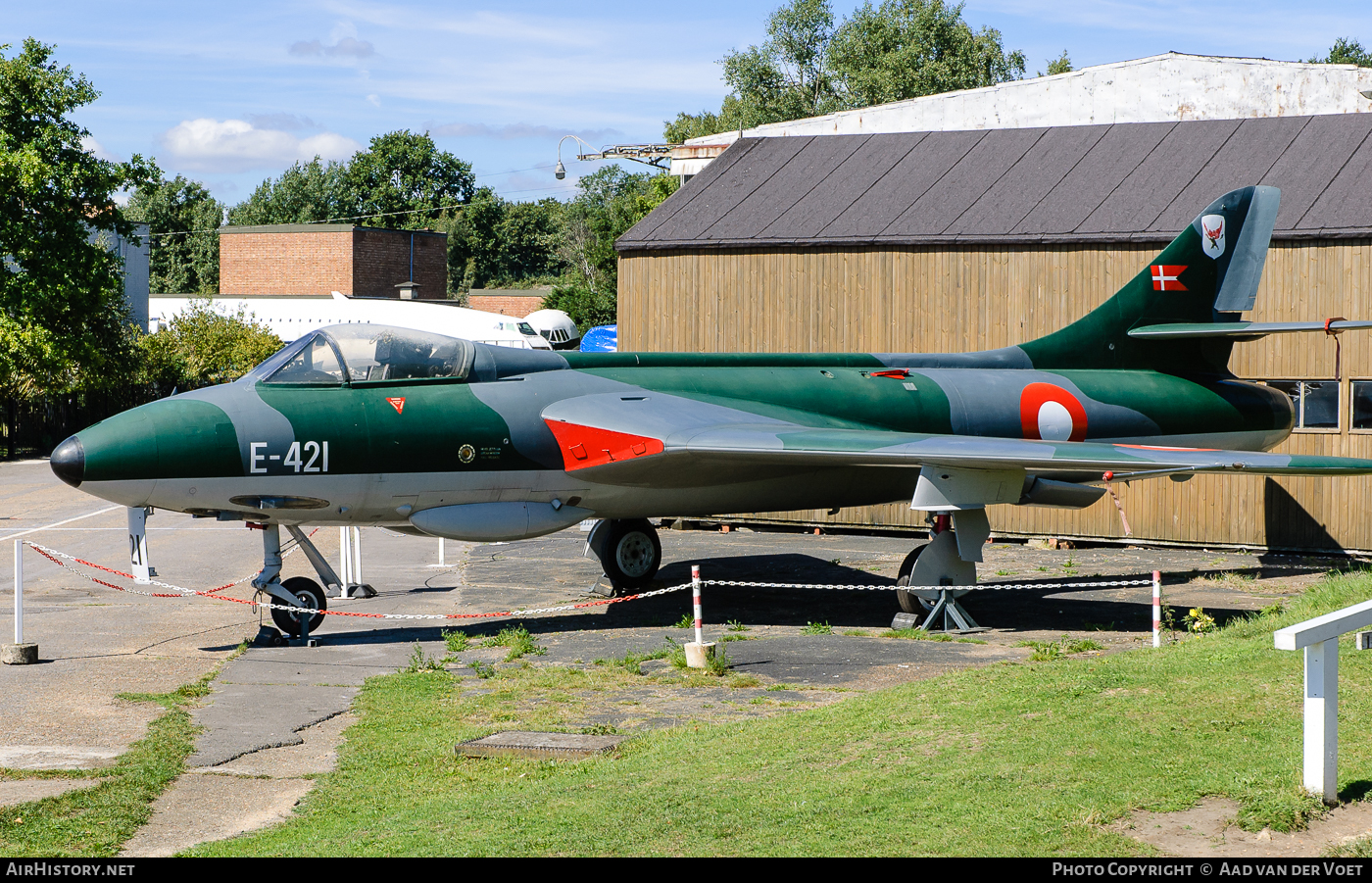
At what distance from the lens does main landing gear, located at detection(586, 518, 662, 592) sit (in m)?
18.1

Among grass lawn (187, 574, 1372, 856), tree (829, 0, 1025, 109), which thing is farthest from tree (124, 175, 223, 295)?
grass lawn (187, 574, 1372, 856)

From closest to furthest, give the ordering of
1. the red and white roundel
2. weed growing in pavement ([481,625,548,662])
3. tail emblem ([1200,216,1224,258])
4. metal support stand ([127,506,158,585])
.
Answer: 1. metal support stand ([127,506,158,585])
2. weed growing in pavement ([481,625,548,662])
3. the red and white roundel
4. tail emblem ([1200,216,1224,258])

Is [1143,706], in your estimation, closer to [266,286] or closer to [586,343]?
[586,343]

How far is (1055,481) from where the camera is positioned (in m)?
16.7

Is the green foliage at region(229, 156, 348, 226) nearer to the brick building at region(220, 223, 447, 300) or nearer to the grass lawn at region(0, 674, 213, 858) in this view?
the brick building at region(220, 223, 447, 300)

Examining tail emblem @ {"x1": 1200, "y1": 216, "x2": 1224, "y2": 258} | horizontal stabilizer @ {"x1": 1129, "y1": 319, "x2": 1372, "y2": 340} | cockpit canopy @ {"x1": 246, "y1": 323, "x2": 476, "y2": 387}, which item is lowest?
cockpit canopy @ {"x1": 246, "y1": 323, "x2": 476, "y2": 387}

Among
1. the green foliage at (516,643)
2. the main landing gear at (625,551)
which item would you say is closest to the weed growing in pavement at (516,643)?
the green foliage at (516,643)

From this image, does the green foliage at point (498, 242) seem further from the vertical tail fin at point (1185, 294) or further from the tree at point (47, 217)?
the vertical tail fin at point (1185, 294)

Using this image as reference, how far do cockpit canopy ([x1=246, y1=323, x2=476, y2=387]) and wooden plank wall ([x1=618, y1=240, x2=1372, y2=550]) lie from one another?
36.6 ft

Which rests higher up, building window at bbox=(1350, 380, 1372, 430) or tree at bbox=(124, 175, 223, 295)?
tree at bbox=(124, 175, 223, 295)

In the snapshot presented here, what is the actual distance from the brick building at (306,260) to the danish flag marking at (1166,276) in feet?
Result: 201

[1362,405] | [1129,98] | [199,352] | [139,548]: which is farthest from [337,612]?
[199,352]

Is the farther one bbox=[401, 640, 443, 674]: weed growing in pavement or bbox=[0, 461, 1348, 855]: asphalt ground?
bbox=[401, 640, 443, 674]: weed growing in pavement

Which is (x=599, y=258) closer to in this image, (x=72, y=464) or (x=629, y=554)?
(x=629, y=554)
